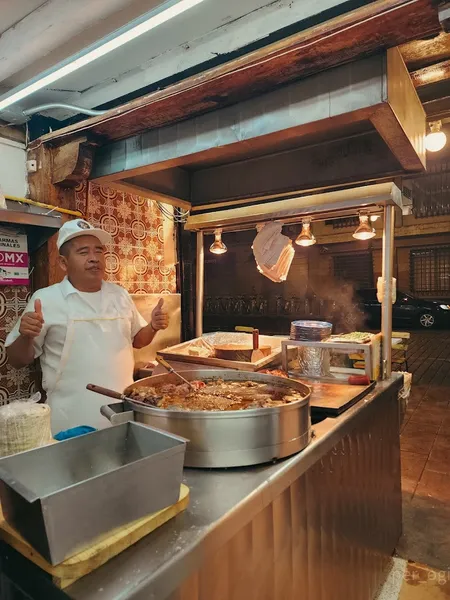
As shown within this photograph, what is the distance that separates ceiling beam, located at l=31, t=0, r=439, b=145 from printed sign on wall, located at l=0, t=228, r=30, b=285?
97 cm

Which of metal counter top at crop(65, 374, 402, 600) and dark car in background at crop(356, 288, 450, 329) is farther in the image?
dark car in background at crop(356, 288, 450, 329)

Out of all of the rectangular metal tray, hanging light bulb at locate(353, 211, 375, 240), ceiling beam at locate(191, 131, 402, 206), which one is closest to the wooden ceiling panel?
ceiling beam at locate(191, 131, 402, 206)

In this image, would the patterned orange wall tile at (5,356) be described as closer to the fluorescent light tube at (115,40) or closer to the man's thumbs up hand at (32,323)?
the man's thumbs up hand at (32,323)

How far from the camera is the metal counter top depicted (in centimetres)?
89

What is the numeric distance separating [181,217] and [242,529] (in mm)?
3400

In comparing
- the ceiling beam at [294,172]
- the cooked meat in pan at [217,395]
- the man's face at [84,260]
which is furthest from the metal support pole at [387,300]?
the man's face at [84,260]

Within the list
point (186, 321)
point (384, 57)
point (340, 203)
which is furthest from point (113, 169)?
point (186, 321)

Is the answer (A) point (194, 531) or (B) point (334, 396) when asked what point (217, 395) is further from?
(A) point (194, 531)

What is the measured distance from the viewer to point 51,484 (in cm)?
112

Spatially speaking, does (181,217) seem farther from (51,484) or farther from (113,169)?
(51,484)

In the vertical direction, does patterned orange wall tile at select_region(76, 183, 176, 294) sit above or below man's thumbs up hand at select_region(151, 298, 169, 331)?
above

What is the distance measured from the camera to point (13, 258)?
2.87 meters

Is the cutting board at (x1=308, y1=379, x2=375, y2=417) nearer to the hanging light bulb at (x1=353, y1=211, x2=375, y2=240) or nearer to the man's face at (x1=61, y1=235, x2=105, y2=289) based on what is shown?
the hanging light bulb at (x1=353, y1=211, x2=375, y2=240)

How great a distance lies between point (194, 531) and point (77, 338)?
1846 mm
